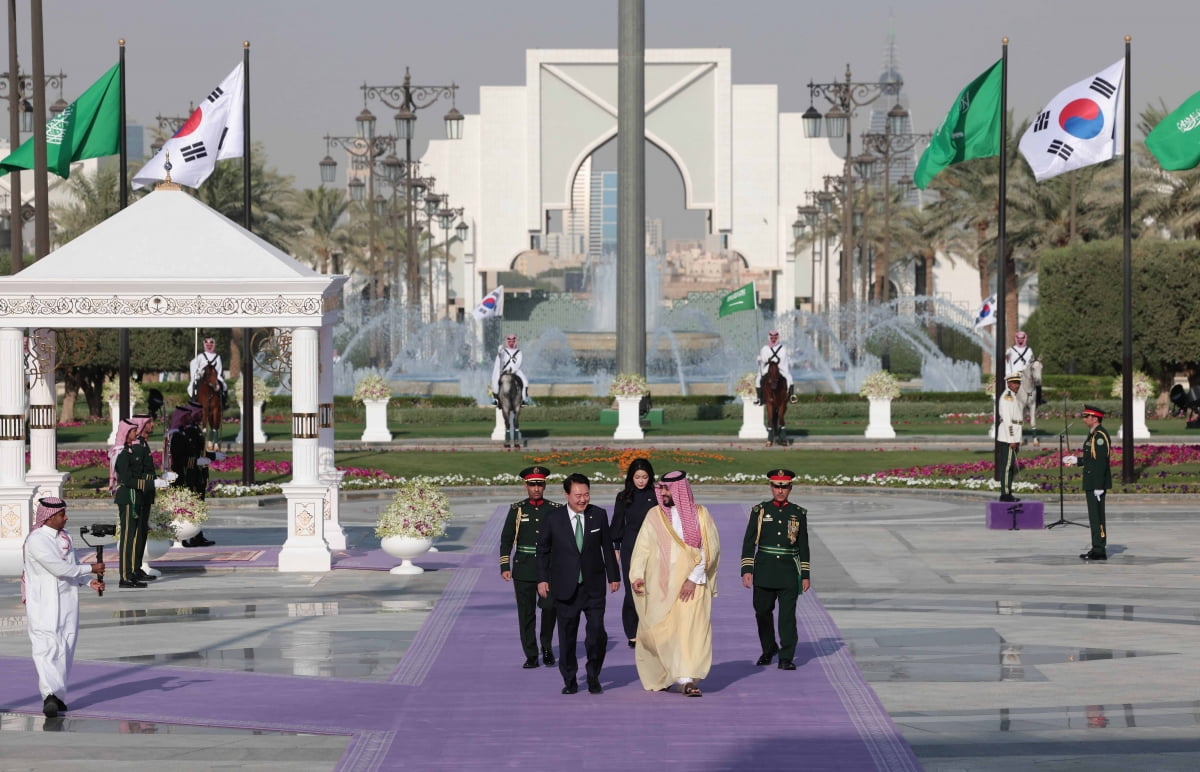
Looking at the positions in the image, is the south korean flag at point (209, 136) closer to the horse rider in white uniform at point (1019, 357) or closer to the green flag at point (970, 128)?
the green flag at point (970, 128)

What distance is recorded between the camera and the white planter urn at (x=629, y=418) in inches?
1599

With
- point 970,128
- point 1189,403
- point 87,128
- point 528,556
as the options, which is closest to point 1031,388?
point 1189,403

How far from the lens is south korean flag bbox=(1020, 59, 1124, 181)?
27859mm

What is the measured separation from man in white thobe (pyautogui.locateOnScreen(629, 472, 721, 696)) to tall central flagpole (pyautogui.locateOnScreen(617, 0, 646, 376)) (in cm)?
3166

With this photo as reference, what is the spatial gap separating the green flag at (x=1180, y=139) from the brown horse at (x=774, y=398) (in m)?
13.2

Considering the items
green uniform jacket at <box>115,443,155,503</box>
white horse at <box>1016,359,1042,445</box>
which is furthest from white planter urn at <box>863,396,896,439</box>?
green uniform jacket at <box>115,443,155,503</box>

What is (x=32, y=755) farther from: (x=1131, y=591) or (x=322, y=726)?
(x=1131, y=591)

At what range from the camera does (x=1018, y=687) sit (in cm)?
1315

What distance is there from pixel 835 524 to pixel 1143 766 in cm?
1560

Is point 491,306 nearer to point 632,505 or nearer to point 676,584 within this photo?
point 632,505

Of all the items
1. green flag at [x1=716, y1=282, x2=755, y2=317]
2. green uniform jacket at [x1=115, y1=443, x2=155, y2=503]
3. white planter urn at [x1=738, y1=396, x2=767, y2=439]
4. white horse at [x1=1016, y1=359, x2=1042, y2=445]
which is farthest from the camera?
green flag at [x1=716, y1=282, x2=755, y2=317]

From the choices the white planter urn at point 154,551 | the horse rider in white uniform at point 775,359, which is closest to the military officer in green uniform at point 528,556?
the white planter urn at point 154,551

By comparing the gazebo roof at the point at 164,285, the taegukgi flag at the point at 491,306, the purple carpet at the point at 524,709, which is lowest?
the purple carpet at the point at 524,709

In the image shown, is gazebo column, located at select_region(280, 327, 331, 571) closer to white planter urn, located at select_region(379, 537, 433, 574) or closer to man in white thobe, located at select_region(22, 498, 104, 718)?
white planter urn, located at select_region(379, 537, 433, 574)
